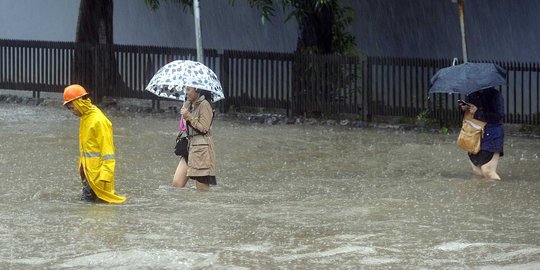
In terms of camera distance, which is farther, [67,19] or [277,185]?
[67,19]

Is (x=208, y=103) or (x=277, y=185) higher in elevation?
(x=208, y=103)

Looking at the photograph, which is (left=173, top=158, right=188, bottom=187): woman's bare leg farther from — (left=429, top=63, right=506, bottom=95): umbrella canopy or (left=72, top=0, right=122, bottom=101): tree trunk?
(left=72, top=0, right=122, bottom=101): tree trunk

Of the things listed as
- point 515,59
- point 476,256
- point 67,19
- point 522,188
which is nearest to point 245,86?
point 515,59

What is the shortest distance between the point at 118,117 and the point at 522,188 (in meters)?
9.46

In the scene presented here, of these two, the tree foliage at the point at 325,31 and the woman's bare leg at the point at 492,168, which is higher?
the tree foliage at the point at 325,31

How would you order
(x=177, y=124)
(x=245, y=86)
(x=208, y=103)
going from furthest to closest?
(x=245, y=86) < (x=177, y=124) < (x=208, y=103)

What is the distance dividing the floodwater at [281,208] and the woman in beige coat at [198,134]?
0.26 meters

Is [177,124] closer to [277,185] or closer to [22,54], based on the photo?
[22,54]

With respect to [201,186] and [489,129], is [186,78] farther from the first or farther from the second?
[489,129]

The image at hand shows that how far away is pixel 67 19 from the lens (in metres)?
27.8

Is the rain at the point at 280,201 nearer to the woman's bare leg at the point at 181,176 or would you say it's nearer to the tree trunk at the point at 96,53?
the woman's bare leg at the point at 181,176

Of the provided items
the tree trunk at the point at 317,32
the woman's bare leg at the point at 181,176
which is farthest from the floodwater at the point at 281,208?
the tree trunk at the point at 317,32

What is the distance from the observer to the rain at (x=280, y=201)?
9.88m

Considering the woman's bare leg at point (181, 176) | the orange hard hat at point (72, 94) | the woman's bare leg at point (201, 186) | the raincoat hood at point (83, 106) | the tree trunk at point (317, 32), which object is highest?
the tree trunk at point (317, 32)
